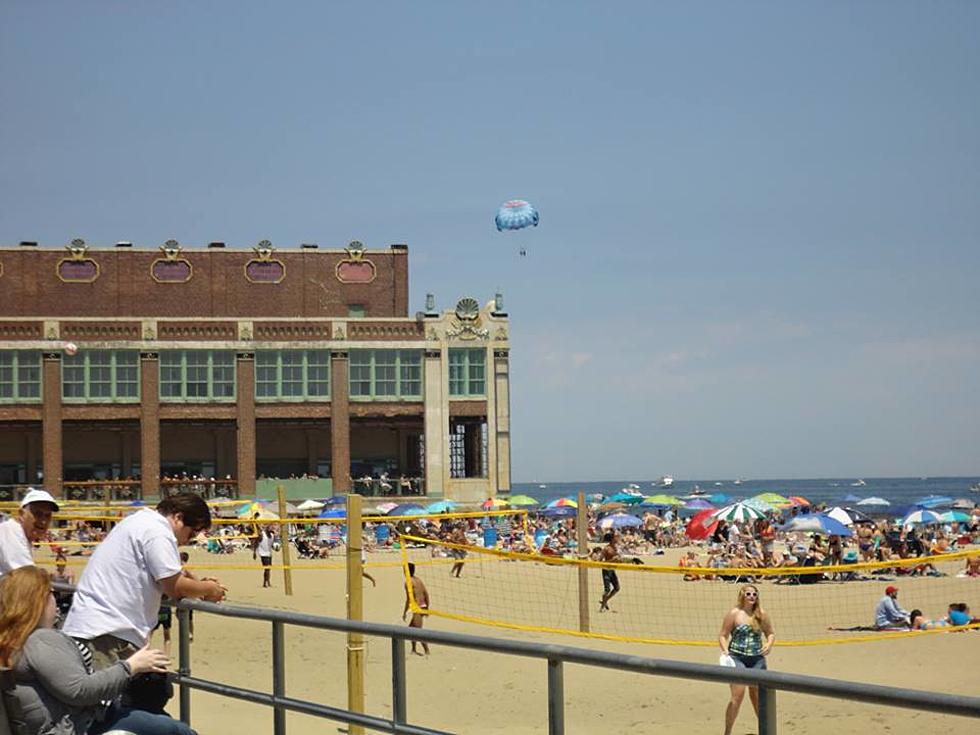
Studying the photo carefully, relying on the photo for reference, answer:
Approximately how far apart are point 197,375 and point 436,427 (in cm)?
1157

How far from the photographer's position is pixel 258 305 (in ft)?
242

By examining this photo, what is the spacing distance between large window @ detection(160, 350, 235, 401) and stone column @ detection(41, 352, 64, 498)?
4739 millimetres

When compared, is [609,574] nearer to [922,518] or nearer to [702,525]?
[702,525]

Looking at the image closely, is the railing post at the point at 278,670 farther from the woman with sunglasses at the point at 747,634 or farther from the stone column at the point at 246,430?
the stone column at the point at 246,430

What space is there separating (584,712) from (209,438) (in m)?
65.2

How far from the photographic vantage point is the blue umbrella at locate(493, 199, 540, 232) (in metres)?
71.4

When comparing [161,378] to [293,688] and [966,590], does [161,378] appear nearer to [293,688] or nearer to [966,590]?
[966,590]

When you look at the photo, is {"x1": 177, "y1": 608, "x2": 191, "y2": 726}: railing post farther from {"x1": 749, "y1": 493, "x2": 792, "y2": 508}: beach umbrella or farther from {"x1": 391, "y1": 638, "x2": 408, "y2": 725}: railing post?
{"x1": 749, "y1": 493, "x2": 792, "y2": 508}: beach umbrella

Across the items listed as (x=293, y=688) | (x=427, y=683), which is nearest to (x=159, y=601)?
(x=427, y=683)

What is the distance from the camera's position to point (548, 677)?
19.1 ft

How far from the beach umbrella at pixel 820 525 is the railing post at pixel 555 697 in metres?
30.9

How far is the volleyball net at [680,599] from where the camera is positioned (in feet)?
81.1

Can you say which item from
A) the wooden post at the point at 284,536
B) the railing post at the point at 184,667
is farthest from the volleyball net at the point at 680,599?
the railing post at the point at 184,667

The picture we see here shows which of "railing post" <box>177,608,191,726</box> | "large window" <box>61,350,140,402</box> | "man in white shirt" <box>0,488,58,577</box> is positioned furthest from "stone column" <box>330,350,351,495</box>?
"railing post" <box>177,608,191,726</box>
